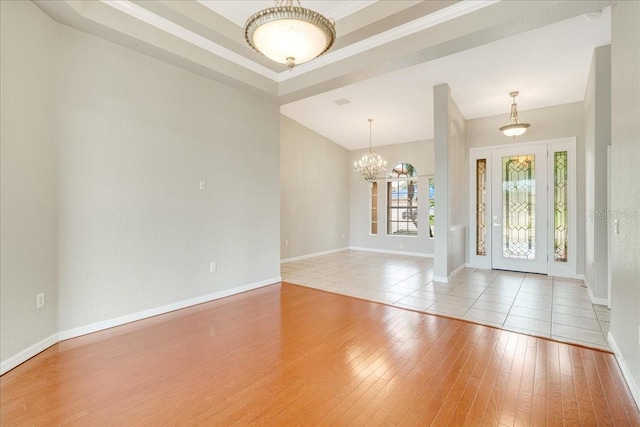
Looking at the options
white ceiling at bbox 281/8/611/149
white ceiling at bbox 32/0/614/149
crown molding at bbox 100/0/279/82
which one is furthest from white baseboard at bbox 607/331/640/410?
crown molding at bbox 100/0/279/82

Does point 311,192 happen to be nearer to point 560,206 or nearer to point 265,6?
point 265,6

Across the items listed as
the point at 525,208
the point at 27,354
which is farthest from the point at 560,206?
the point at 27,354

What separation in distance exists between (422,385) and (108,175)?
142 inches

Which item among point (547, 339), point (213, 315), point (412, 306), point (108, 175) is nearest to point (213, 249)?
point (213, 315)

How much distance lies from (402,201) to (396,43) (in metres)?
5.62

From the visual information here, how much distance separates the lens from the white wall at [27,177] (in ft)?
8.07

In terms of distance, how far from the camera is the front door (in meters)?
5.80

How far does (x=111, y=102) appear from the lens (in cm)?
329

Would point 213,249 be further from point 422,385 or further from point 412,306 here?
point 422,385

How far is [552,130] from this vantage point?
5.68m

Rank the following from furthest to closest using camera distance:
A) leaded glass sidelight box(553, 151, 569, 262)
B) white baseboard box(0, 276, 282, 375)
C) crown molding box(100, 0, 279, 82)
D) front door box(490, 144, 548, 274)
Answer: front door box(490, 144, 548, 274)
leaded glass sidelight box(553, 151, 569, 262)
crown molding box(100, 0, 279, 82)
white baseboard box(0, 276, 282, 375)

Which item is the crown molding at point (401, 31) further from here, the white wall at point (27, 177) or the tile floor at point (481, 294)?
the tile floor at point (481, 294)

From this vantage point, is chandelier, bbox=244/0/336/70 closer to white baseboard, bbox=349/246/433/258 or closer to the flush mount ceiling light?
the flush mount ceiling light

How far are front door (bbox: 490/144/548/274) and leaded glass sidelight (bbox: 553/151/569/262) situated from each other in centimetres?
15
